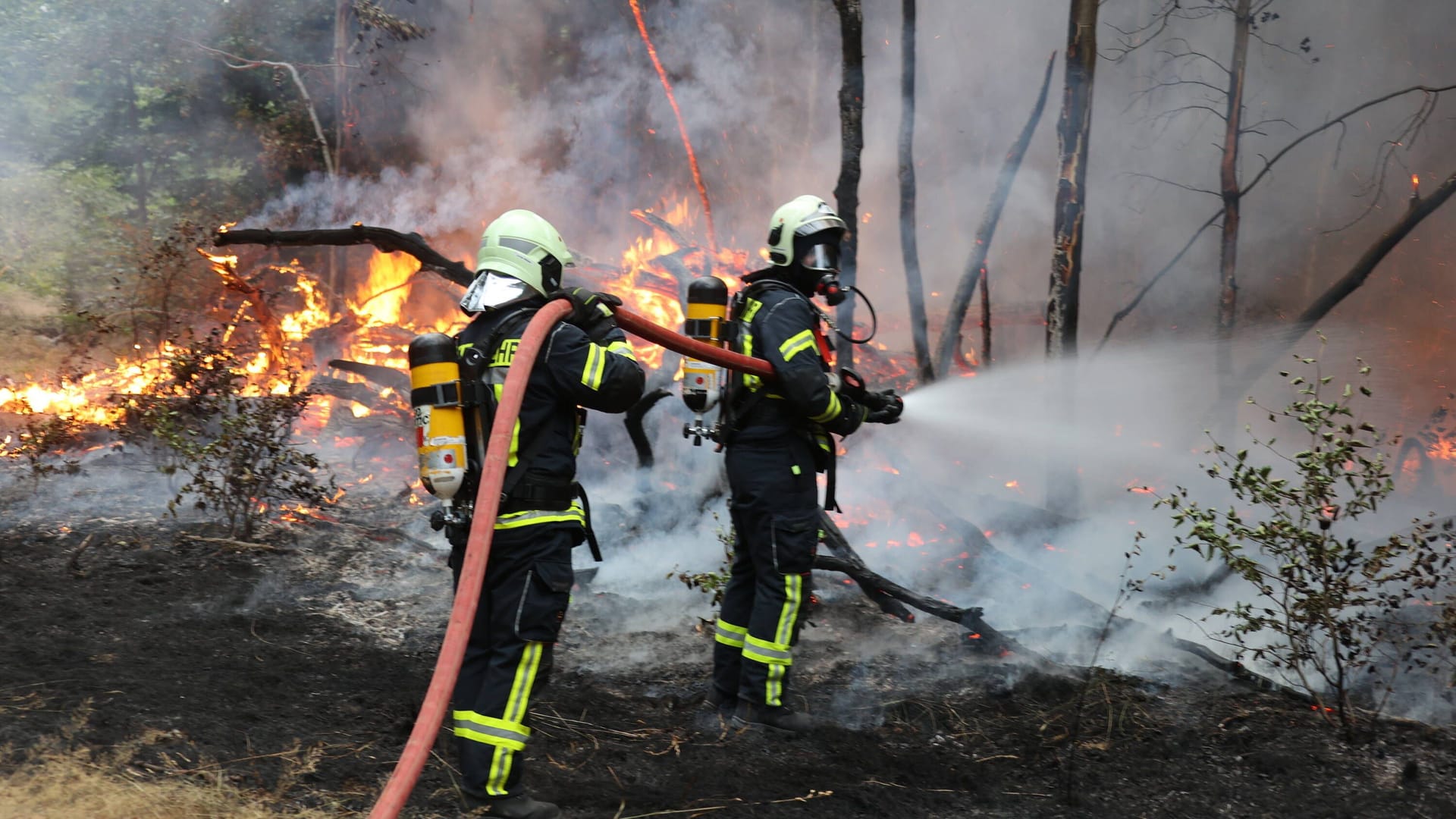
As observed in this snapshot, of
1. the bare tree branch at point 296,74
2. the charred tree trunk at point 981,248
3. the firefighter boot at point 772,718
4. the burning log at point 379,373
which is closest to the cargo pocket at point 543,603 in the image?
the firefighter boot at point 772,718

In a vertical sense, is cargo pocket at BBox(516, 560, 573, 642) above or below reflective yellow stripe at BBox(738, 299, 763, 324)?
below

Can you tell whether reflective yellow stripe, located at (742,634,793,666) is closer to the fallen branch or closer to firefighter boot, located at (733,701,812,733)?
firefighter boot, located at (733,701,812,733)

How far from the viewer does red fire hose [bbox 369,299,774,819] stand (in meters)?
2.86

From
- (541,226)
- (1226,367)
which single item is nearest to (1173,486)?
(1226,367)

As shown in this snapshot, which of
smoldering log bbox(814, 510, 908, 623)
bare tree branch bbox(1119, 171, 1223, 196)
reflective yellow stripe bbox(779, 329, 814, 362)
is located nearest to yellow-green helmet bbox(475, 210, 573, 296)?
reflective yellow stripe bbox(779, 329, 814, 362)

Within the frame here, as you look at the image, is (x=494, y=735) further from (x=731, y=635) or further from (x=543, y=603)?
(x=731, y=635)

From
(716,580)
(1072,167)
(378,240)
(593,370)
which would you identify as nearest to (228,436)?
(378,240)

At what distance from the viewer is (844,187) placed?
8.02 m

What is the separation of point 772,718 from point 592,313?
82.0 inches

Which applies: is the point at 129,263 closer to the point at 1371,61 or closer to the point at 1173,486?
the point at 1173,486

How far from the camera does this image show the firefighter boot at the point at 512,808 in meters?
3.52

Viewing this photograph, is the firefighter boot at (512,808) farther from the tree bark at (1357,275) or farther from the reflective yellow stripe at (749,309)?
the tree bark at (1357,275)

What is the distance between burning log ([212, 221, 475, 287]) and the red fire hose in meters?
5.42

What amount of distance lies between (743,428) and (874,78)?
6.88 meters
